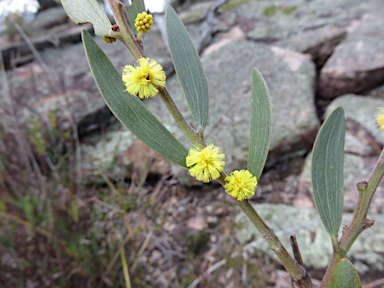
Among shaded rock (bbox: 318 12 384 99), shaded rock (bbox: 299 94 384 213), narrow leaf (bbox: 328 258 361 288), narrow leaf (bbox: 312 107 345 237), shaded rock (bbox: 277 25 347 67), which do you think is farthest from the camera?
shaded rock (bbox: 277 25 347 67)

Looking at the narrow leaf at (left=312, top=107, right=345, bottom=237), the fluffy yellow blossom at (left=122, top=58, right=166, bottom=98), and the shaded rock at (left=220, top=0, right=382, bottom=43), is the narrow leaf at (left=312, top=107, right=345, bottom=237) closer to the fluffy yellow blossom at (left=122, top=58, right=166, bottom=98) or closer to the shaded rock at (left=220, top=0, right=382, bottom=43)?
the fluffy yellow blossom at (left=122, top=58, right=166, bottom=98)

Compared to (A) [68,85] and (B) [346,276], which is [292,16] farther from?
(B) [346,276]

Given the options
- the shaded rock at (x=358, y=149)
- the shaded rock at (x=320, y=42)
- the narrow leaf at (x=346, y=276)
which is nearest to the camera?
the narrow leaf at (x=346, y=276)

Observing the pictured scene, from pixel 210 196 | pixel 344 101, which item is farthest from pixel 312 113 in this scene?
pixel 210 196

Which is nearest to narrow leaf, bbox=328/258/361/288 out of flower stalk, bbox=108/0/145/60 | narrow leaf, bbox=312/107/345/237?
narrow leaf, bbox=312/107/345/237

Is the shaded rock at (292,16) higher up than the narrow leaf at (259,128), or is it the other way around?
the narrow leaf at (259,128)

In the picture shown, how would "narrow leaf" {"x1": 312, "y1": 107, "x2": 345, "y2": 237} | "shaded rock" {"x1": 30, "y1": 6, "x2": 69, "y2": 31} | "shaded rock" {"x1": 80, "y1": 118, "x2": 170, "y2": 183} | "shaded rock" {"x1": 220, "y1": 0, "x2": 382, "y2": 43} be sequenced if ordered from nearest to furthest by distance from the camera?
"narrow leaf" {"x1": 312, "y1": 107, "x2": 345, "y2": 237} < "shaded rock" {"x1": 80, "y1": 118, "x2": 170, "y2": 183} < "shaded rock" {"x1": 220, "y1": 0, "x2": 382, "y2": 43} < "shaded rock" {"x1": 30, "y1": 6, "x2": 69, "y2": 31}

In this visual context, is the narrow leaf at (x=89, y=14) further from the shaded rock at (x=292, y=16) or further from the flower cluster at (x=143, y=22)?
the shaded rock at (x=292, y=16)

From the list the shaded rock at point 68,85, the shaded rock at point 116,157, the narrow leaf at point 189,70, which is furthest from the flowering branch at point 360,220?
the shaded rock at point 68,85
